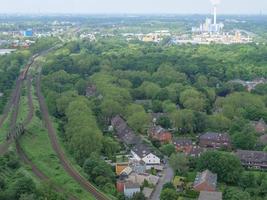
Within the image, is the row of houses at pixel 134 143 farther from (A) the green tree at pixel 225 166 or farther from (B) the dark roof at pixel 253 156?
(B) the dark roof at pixel 253 156

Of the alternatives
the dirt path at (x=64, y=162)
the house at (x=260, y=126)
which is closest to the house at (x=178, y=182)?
the dirt path at (x=64, y=162)

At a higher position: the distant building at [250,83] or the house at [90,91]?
the house at [90,91]

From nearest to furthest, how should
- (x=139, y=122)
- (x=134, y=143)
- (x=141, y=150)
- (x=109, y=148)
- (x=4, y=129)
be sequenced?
(x=141, y=150) → (x=109, y=148) → (x=134, y=143) → (x=139, y=122) → (x=4, y=129)

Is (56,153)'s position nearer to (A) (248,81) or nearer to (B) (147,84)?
(B) (147,84)

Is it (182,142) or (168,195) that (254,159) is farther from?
(168,195)

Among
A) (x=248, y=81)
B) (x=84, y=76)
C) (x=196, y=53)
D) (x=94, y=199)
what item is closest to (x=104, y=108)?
(x=94, y=199)

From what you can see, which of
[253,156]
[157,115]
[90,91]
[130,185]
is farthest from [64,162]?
[90,91]
